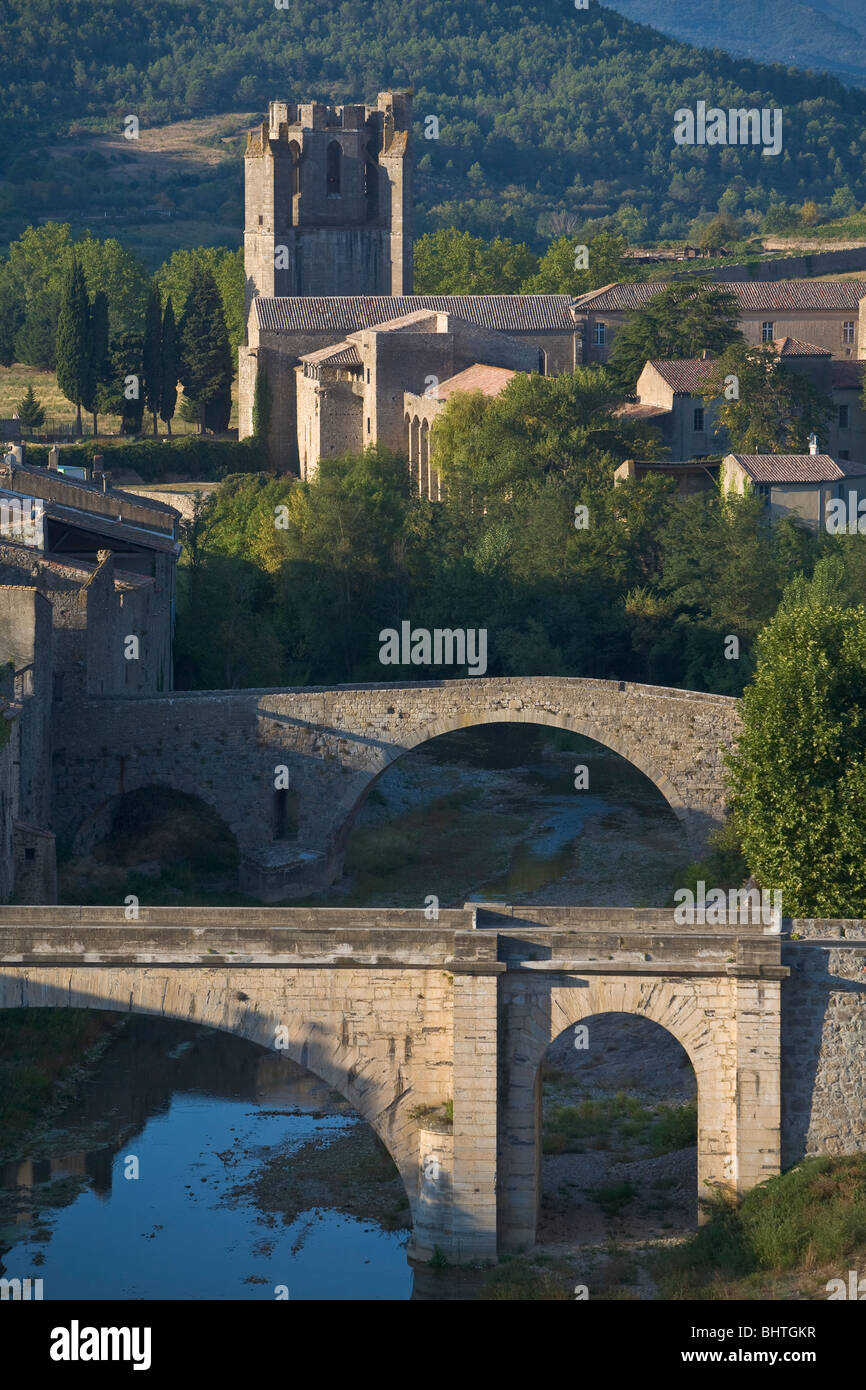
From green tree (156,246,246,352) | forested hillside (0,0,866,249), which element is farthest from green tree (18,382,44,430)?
forested hillside (0,0,866,249)

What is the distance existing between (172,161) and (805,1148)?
12876cm

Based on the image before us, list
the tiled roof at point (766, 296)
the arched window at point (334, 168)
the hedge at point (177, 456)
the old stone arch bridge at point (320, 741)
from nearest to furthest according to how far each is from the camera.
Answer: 1. the old stone arch bridge at point (320, 741)
2. the hedge at point (177, 456)
3. the tiled roof at point (766, 296)
4. the arched window at point (334, 168)

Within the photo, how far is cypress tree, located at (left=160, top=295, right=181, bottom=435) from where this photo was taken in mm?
79250

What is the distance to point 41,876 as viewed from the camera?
3734 centimetres

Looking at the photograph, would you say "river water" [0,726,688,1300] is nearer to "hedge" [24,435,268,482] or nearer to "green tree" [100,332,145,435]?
"hedge" [24,435,268,482]

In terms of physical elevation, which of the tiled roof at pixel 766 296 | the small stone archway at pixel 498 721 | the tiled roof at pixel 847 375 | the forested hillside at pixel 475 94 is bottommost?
the small stone archway at pixel 498 721

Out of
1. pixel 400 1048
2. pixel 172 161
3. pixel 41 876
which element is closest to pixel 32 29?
pixel 172 161

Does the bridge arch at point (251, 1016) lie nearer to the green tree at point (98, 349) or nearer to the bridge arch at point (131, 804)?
the bridge arch at point (131, 804)

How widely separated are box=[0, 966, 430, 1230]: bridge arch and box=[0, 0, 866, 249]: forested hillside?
4619 inches

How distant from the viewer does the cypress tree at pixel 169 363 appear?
7925 centimetres

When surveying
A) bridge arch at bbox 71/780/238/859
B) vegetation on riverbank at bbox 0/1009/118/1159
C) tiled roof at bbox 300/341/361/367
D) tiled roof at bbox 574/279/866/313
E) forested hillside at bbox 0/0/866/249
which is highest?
forested hillside at bbox 0/0/866/249

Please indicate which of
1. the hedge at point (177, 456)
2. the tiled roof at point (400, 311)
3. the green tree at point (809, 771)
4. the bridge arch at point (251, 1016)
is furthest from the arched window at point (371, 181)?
the bridge arch at point (251, 1016)

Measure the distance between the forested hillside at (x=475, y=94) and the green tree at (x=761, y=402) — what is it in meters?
74.3
